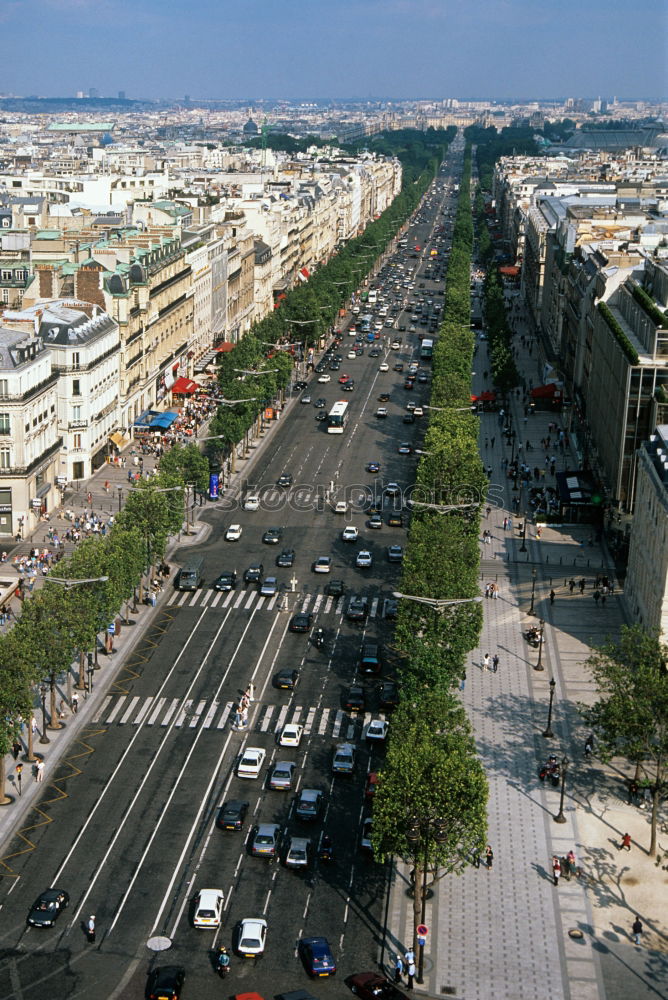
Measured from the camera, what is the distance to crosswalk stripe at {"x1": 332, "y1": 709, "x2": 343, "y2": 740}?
8594 centimetres

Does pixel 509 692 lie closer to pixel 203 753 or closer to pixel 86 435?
pixel 203 753

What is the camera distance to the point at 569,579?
381ft

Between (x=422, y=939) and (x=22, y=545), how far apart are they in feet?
218

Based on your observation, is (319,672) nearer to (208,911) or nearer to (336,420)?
(208,911)

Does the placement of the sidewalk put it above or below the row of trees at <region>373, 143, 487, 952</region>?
below

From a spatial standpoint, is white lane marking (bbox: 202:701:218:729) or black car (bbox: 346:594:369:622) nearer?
white lane marking (bbox: 202:701:218:729)

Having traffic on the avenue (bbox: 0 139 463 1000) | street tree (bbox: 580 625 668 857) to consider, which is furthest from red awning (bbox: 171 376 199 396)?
street tree (bbox: 580 625 668 857)

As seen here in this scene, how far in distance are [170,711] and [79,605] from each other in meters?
9.33

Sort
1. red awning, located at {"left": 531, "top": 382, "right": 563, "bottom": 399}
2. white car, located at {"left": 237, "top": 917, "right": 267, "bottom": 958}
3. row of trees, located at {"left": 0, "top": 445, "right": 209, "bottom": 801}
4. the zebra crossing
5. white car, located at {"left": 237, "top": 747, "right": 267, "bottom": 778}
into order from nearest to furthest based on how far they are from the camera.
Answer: white car, located at {"left": 237, "top": 917, "right": 267, "bottom": 958}, row of trees, located at {"left": 0, "top": 445, "right": 209, "bottom": 801}, white car, located at {"left": 237, "top": 747, "right": 267, "bottom": 778}, the zebra crossing, red awning, located at {"left": 531, "top": 382, "right": 563, "bottom": 399}

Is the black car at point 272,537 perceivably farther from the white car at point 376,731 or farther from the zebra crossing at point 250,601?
the white car at point 376,731

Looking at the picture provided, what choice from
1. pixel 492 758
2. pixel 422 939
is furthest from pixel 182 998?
pixel 492 758

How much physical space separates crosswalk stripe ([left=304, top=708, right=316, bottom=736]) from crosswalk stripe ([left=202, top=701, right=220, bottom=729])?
6189 millimetres

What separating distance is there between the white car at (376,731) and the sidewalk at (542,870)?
6.11 meters

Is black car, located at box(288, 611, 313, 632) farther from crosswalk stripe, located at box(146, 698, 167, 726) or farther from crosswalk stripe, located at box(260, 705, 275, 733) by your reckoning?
crosswalk stripe, located at box(146, 698, 167, 726)
